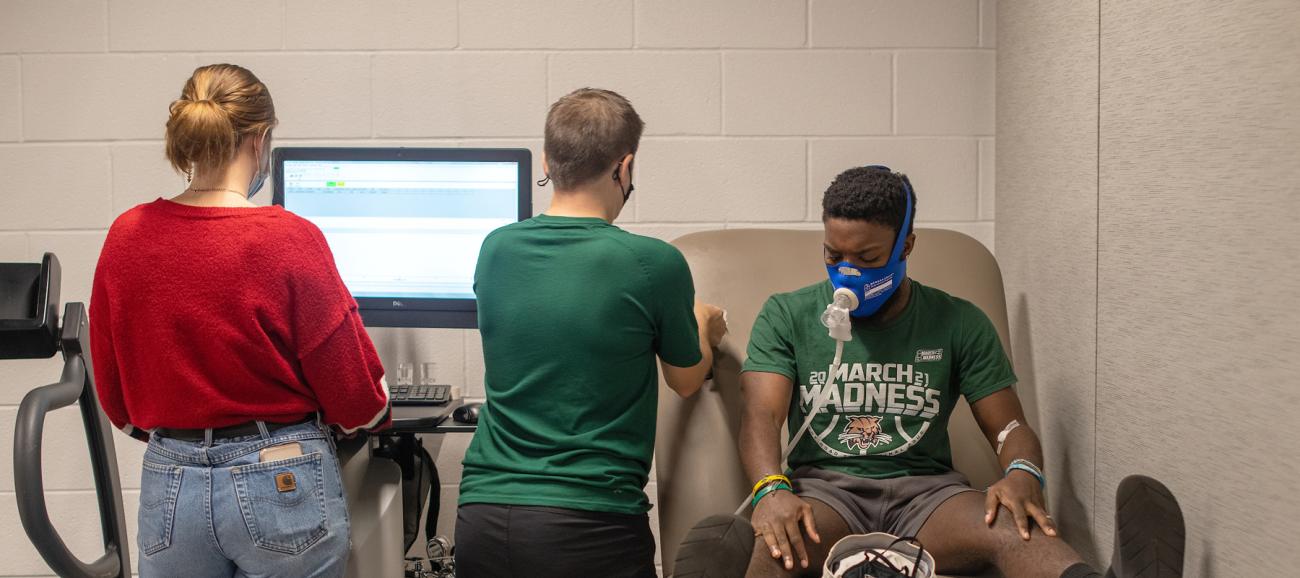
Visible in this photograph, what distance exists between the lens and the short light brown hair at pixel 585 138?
5.48 feet

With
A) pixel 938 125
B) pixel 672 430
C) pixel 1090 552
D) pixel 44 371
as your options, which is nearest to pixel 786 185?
pixel 938 125

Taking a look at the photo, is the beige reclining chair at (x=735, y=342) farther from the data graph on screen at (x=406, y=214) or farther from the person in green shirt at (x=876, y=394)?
the data graph on screen at (x=406, y=214)

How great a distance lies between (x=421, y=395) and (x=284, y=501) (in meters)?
0.68

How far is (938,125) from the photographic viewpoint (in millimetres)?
2762

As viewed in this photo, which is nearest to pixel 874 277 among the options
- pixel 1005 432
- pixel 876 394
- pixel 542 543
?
pixel 876 394

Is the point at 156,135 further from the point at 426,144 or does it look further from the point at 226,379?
the point at 226,379

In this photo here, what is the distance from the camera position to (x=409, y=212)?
2.33m

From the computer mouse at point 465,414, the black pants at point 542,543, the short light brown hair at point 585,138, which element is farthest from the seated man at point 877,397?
the computer mouse at point 465,414

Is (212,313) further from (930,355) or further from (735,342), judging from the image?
(930,355)

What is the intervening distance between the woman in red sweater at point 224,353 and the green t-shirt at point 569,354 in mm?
243

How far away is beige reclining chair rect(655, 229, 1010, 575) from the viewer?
2014 millimetres

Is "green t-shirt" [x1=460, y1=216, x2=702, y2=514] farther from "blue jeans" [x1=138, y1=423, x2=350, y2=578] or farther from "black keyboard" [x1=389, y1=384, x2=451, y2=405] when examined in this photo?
"black keyboard" [x1=389, y1=384, x2=451, y2=405]

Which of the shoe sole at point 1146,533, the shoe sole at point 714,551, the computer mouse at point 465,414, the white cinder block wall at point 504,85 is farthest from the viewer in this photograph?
the white cinder block wall at point 504,85

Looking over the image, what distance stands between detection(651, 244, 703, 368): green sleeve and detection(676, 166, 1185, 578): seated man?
0.89ft
